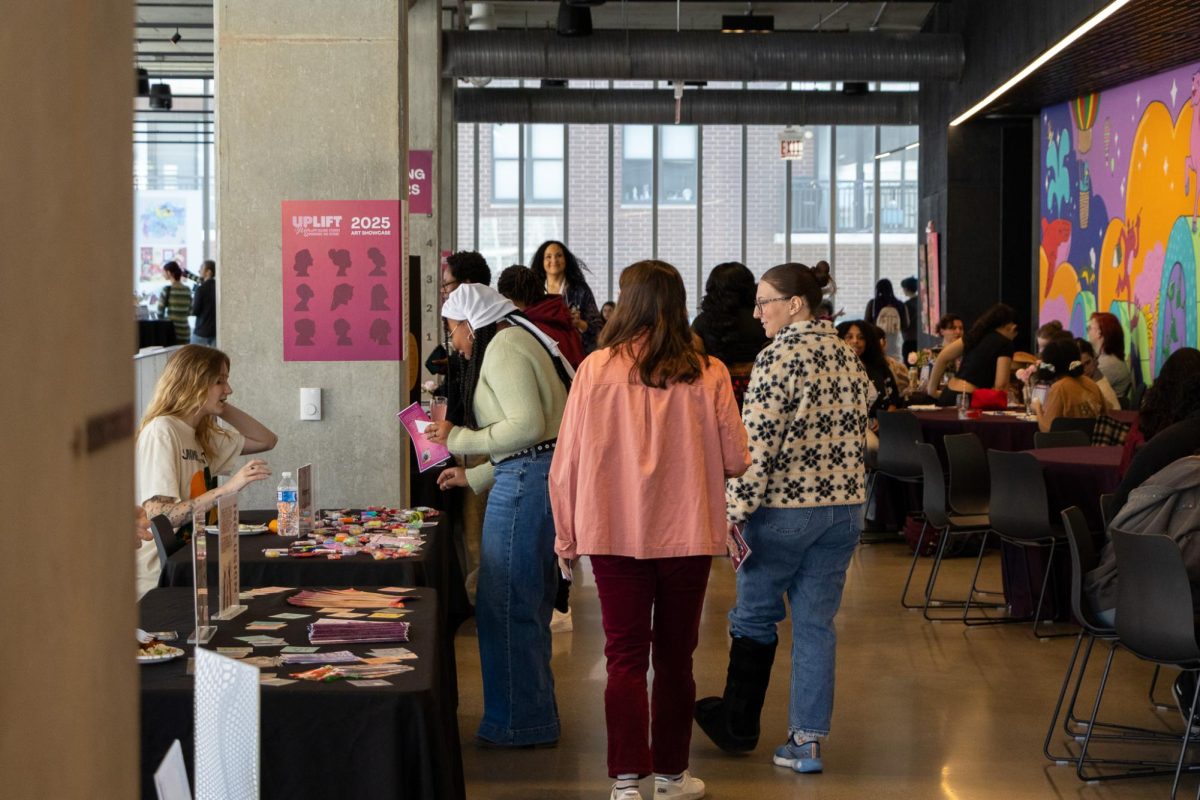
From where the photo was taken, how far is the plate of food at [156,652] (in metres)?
2.73

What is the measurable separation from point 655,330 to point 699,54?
29.2 feet

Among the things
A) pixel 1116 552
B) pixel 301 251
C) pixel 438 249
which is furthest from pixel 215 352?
pixel 438 249

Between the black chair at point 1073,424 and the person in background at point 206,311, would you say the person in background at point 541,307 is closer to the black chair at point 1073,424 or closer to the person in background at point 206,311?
the black chair at point 1073,424

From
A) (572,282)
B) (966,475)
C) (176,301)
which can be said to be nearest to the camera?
(966,475)

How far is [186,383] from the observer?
14.1ft

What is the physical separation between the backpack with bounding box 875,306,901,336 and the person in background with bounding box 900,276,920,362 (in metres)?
0.34

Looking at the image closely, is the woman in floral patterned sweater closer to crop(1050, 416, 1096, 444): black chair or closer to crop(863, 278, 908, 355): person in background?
crop(1050, 416, 1096, 444): black chair

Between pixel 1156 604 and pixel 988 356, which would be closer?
pixel 1156 604

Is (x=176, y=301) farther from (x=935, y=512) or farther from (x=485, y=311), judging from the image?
(x=485, y=311)

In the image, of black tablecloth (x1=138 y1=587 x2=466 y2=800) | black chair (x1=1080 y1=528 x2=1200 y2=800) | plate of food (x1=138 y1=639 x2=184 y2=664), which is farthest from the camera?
black chair (x1=1080 y1=528 x2=1200 y2=800)

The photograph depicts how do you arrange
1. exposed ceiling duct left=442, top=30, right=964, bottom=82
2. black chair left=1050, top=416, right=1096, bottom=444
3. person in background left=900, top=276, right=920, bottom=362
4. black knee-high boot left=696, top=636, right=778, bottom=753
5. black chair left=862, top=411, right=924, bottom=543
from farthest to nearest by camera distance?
person in background left=900, top=276, right=920, bottom=362 < exposed ceiling duct left=442, top=30, right=964, bottom=82 < black chair left=862, top=411, right=924, bottom=543 < black chair left=1050, top=416, right=1096, bottom=444 < black knee-high boot left=696, top=636, right=778, bottom=753

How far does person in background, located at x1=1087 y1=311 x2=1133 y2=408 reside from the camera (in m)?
9.08

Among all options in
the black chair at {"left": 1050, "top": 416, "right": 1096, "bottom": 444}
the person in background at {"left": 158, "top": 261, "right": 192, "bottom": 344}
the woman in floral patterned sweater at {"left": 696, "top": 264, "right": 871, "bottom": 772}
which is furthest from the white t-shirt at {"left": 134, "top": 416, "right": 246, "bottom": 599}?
the person in background at {"left": 158, "top": 261, "right": 192, "bottom": 344}

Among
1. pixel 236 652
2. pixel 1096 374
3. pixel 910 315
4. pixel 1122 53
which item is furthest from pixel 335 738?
pixel 910 315
